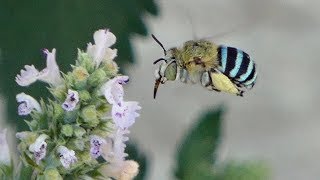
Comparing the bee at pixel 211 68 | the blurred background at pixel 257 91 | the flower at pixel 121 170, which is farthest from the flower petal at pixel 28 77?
the blurred background at pixel 257 91

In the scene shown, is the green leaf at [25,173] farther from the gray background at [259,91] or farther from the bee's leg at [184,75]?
the gray background at [259,91]

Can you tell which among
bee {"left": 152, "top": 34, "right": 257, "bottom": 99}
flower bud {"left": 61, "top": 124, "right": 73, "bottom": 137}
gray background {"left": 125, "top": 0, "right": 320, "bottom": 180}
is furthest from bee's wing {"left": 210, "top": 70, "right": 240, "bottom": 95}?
gray background {"left": 125, "top": 0, "right": 320, "bottom": 180}

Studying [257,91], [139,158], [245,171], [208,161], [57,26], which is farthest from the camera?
[257,91]

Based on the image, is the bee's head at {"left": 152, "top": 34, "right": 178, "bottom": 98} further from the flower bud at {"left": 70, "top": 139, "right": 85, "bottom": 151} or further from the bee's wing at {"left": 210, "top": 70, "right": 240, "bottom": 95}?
the flower bud at {"left": 70, "top": 139, "right": 85, "bottom": 151}

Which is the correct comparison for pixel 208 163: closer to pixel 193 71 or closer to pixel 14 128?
pixel 193 71

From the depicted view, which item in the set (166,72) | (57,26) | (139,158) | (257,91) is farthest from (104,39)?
(257,91)

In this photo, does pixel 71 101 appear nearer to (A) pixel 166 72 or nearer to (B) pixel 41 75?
(B) pixel 41 75
